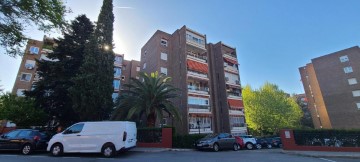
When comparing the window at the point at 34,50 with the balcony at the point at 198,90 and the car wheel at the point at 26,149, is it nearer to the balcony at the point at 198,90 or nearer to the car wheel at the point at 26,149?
the car wheel at the point at 26,149

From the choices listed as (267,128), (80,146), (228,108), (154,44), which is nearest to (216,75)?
(228,108)

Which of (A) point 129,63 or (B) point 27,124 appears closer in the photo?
(B) point 27,124

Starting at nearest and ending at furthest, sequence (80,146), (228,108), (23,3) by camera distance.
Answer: (23,3), (80,146), (228,108)

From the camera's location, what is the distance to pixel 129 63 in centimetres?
4003

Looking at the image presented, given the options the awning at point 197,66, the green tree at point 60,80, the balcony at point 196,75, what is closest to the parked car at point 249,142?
the balcony at point 196,75

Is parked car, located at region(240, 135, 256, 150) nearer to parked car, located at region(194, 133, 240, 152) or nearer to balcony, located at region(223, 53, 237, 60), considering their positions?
parked car, located at region(194, 133, 240, 152)

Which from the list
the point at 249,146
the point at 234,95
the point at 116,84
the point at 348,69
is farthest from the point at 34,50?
the point at 348,69

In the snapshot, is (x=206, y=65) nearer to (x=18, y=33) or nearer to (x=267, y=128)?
(x=267, y=128)

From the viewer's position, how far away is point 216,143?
54.2 feet

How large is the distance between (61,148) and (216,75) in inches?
1085

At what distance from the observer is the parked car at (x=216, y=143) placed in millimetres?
16125

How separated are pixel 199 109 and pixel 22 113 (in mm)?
21067

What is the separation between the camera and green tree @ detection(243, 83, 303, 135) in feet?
120

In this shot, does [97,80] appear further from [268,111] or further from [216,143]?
[268,111]
